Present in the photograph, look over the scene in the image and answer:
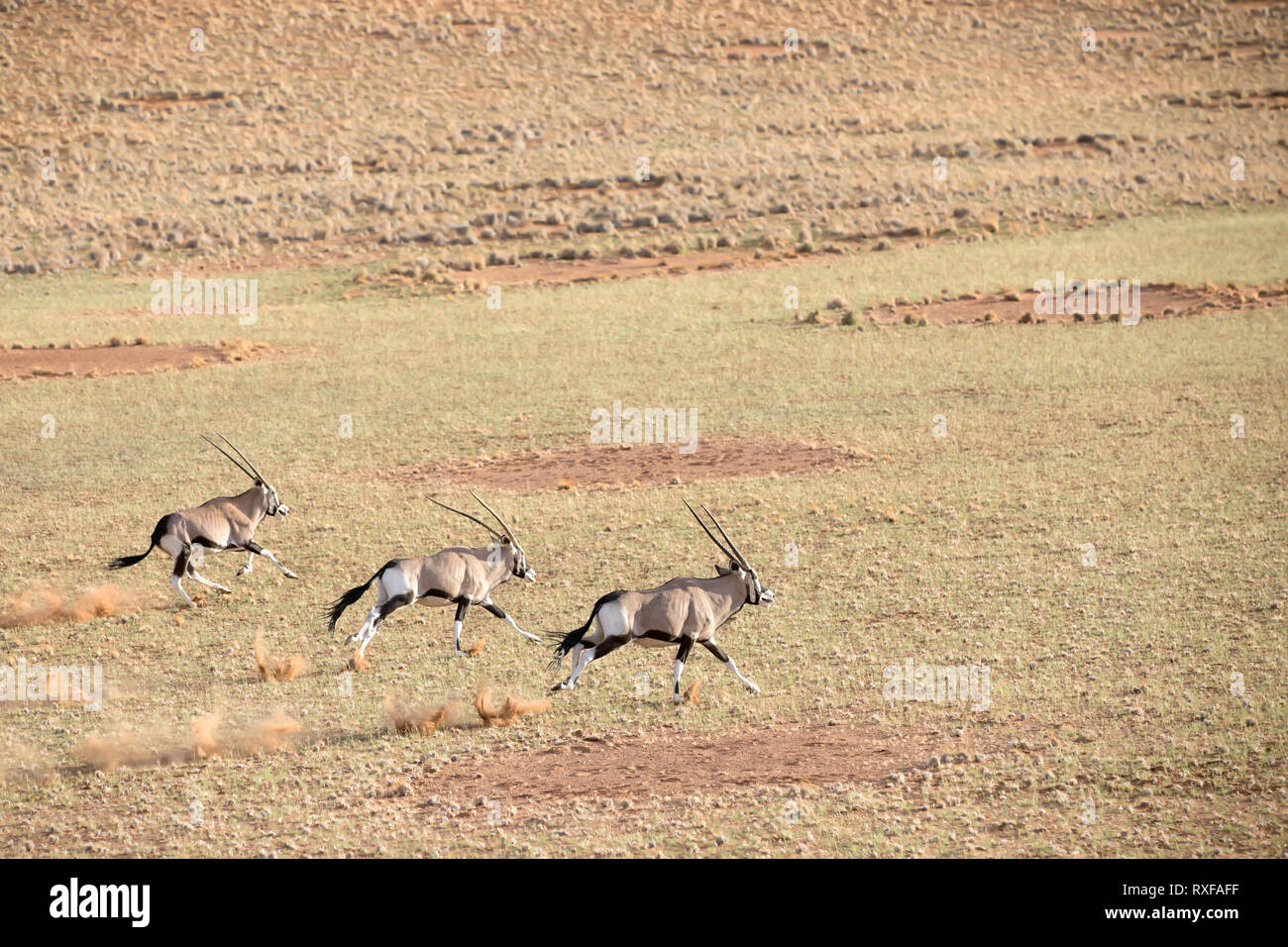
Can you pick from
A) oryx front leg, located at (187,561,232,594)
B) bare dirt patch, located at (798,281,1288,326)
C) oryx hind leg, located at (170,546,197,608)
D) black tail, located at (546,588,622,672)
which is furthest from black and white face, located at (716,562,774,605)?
bare dirt patch, located at (798,281,1288,326)

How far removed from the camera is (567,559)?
1595 centimetres

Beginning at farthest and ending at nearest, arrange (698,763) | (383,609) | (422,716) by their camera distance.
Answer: (383,609)
(422,716)
(698,763)

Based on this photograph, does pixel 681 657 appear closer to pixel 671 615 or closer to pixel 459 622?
pixel 671 615

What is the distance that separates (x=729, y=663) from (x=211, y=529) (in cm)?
591

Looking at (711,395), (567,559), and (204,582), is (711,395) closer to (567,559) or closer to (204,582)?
(567,559)

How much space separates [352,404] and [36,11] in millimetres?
56835

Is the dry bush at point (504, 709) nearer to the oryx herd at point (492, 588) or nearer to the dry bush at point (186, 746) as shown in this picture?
the oryx herd at point (492, 588)

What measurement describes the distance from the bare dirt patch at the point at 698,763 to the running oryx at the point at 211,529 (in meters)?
4.99

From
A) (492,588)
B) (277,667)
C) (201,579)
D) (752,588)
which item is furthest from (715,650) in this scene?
(201,579)

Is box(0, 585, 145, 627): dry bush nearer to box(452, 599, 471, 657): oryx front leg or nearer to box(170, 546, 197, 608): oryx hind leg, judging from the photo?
box(170, 546, 197, 608): oryx hind leg

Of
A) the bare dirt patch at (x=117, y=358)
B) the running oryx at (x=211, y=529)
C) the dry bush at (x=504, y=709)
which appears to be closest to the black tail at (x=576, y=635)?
the dry bush at (x=504, y=709)

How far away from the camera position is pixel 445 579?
39.3ft

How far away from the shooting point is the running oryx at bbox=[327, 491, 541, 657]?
467 inches

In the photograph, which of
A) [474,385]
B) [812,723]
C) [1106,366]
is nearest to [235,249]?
[474,385]
